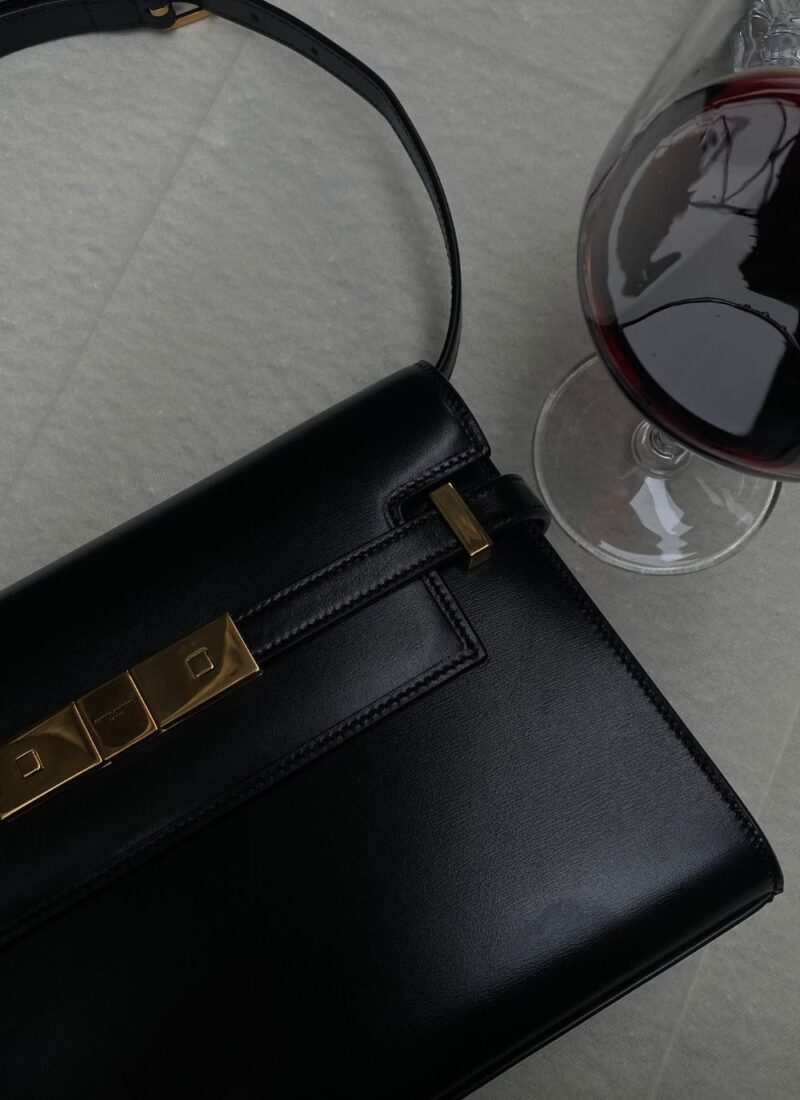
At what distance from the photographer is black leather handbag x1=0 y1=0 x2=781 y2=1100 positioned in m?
0.40

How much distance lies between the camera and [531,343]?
600 mm

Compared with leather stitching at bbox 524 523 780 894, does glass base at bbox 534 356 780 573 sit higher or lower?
higher

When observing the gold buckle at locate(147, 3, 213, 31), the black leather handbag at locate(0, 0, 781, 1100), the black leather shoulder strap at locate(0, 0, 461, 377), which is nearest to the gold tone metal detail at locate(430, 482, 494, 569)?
the black leather handbag at locate(0, 0, 781, 1100)

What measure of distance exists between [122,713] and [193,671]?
0.03 meters

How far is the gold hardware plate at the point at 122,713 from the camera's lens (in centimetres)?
41

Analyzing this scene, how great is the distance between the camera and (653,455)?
0.58m

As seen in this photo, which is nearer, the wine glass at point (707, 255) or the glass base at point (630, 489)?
the wine glass at point (707, 255)

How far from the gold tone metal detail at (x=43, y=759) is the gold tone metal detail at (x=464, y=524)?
6.8 inches

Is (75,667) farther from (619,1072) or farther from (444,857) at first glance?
(619,1072)

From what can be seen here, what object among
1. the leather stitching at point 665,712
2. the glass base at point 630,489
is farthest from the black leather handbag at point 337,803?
the glass base at point 630,489

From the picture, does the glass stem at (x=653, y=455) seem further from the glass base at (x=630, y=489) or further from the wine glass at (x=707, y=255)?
the wine glass at (x=707, y=255)

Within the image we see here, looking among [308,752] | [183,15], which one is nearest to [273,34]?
[183,15]

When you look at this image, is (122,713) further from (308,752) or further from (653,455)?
(653,455)

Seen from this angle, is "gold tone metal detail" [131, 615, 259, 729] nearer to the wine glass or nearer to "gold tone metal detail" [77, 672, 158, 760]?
"gold tone metal detail" [77, 672, 158, 760]
